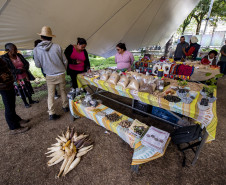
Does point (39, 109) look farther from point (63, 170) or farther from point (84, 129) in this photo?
point (63, 170)

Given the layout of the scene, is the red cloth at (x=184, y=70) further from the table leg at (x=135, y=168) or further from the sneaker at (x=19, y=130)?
the sneaker at (x=19, y=130)

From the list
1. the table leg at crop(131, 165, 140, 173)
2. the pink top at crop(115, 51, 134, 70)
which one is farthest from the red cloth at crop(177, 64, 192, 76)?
the table leg at crop(131, 165, 140, 173)

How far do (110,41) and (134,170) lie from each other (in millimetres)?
4493

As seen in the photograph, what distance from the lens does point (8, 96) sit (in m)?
1.88

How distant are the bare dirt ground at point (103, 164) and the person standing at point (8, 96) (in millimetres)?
162

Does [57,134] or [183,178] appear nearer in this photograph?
[183,178]

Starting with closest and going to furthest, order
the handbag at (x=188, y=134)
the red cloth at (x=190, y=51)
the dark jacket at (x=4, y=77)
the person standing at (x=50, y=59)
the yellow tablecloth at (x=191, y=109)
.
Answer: the yellow tablecloth at (x=191, y=109) < the handbag at (x=188, y=134) < the dark jacket at (x=4, y=77) < the person standing at (x=50, y=59) < the red cloth at (x=190, y=51)

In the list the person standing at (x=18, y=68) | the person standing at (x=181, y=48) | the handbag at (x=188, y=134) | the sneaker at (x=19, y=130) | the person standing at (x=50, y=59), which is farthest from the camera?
the person standing at (x=181, y=48)

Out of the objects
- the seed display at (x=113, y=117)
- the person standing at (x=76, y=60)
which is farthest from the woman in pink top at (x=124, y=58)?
the seed display at (x=113, y=117)


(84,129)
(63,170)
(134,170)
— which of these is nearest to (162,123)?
(134,170)

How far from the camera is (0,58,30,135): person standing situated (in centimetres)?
170

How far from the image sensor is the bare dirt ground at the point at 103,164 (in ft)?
4.72

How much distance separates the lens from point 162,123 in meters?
2.40

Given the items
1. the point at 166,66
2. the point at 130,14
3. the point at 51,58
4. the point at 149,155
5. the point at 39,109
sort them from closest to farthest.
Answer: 1. the point at 149,155
2. the point at 51,58
3. the point at 39,109
4. the point at 166,66
5. the point at 130,14
